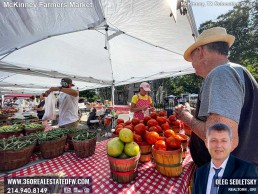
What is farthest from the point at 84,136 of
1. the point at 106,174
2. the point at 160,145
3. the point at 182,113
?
the point at 182,113

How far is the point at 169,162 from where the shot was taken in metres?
1.49

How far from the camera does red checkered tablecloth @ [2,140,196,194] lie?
1354 mm

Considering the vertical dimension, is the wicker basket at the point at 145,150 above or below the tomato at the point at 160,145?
below

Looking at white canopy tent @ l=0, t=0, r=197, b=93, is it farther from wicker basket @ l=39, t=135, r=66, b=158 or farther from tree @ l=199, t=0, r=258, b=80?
tree @ l=199, t=0, r=258, b=80

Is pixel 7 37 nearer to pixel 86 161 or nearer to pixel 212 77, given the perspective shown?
pixel 86 161

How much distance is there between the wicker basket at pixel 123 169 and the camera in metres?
1.38

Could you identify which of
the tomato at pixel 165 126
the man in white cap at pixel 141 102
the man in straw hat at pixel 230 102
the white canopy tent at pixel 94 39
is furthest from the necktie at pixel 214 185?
the man in white cap at pixel 141 102

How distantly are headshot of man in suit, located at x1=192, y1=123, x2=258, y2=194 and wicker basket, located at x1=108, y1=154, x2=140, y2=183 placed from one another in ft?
1.98

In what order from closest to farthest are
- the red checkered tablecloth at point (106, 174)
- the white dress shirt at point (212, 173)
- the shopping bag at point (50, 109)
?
the white dress shirt at point (212, 173), the red checkered tablecloth at point (106, 174), the shopping bag at point (50, 109)

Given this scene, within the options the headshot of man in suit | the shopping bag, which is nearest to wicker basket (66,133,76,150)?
the headshot of man in suit

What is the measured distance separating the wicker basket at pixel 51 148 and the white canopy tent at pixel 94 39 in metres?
1.49

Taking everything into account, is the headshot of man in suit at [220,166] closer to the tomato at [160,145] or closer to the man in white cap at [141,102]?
the tomato at [160,145]

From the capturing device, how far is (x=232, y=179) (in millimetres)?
812

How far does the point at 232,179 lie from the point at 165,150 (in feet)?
2.54
